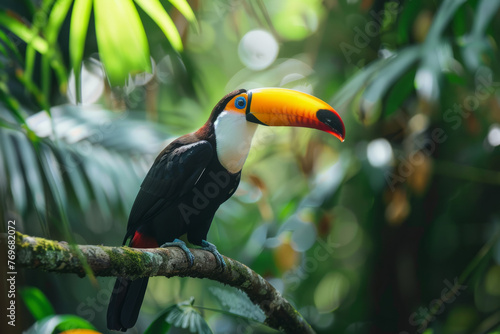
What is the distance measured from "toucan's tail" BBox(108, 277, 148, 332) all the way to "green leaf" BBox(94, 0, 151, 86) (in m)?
0.55

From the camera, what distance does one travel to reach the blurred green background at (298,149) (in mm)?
1422

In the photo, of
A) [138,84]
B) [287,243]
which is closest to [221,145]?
[138,84]

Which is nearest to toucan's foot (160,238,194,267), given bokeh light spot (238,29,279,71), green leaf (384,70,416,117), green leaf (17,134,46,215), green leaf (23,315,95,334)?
green leaf (23,315,95,334)

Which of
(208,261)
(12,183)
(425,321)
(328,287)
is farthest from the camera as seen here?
(328,287)

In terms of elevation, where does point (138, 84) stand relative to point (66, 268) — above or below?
above

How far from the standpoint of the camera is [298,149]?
177cm

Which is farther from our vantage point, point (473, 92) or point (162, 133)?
point (473, 92)

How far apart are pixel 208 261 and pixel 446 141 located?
1.13m

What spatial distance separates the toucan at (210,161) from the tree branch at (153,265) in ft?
0.16

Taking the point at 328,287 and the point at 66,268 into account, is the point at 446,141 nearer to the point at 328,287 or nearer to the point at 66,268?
the point at 328,287

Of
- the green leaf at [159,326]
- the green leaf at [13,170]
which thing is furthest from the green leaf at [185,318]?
the green leaf at [13,170]

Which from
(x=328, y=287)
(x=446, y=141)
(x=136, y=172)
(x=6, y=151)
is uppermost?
(x=6, y=151)

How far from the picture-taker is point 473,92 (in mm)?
1833

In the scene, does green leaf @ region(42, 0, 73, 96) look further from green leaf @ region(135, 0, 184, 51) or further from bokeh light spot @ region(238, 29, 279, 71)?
bokeh light spot @ region(238, 29, 279, 71)
